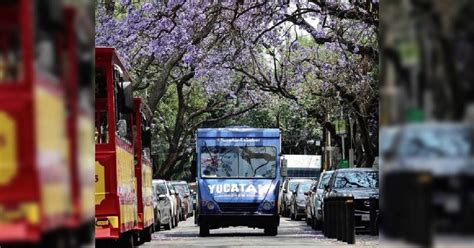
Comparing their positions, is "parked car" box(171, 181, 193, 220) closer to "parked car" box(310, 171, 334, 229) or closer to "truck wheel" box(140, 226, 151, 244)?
"parked car" box(310, 171, 334, 229)

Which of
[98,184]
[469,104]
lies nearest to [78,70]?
[469,104]

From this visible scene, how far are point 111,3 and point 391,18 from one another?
26815mm

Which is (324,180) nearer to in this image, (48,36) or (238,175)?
(238,175)

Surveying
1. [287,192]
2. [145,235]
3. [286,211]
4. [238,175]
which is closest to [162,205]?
[238,175]

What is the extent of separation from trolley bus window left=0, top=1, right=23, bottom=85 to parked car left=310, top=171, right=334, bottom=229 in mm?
28070

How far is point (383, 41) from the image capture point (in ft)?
9.78

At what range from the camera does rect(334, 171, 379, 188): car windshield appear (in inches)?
1141

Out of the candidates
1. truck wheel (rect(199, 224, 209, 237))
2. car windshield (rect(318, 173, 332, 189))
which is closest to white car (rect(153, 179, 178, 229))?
truck wheel (rect(199, 224, 209, 237))

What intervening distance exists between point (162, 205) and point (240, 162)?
5.97 m

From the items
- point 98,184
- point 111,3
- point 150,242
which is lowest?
point 150,242

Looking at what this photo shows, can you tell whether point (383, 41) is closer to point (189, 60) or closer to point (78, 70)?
point (78, 70)

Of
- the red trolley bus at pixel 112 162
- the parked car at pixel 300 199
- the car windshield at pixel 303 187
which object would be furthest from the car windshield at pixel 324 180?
the red trolley bus at pixel 112 162

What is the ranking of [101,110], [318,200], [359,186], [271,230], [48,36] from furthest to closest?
[318,200] < [271,230] < [359,186] < [101,110] < [48,36]

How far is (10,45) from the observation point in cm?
275
